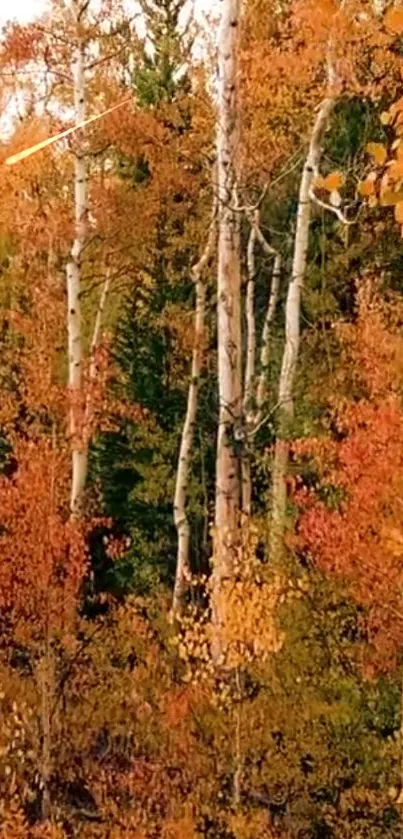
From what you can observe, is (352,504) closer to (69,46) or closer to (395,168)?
(69,46)

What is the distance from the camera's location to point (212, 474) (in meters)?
15.9

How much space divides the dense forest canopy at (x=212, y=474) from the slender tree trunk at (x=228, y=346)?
2cm

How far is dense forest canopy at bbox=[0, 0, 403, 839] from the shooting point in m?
9.91

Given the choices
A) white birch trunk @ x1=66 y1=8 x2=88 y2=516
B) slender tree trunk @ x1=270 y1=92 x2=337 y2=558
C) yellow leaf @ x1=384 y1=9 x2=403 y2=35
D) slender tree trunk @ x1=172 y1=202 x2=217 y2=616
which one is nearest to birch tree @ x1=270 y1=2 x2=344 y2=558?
slender tree trunk @ x1=270 y1=92 x2=337 y2=558

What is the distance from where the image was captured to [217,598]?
950cm

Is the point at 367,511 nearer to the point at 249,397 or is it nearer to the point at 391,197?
the point at 249,397

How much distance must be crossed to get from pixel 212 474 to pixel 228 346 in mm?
6795

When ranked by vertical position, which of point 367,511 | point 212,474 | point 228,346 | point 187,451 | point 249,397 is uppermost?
point 212,474

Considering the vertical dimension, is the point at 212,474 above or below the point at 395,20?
above

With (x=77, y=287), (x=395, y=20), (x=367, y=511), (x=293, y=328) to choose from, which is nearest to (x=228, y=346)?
(x=367, y=511)

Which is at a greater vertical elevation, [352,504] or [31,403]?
[31,403]

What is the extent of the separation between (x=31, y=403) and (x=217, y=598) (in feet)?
16.7

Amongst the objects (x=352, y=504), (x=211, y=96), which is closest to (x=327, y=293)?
(x=211, y=96)

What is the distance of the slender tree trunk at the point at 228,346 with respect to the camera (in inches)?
352
